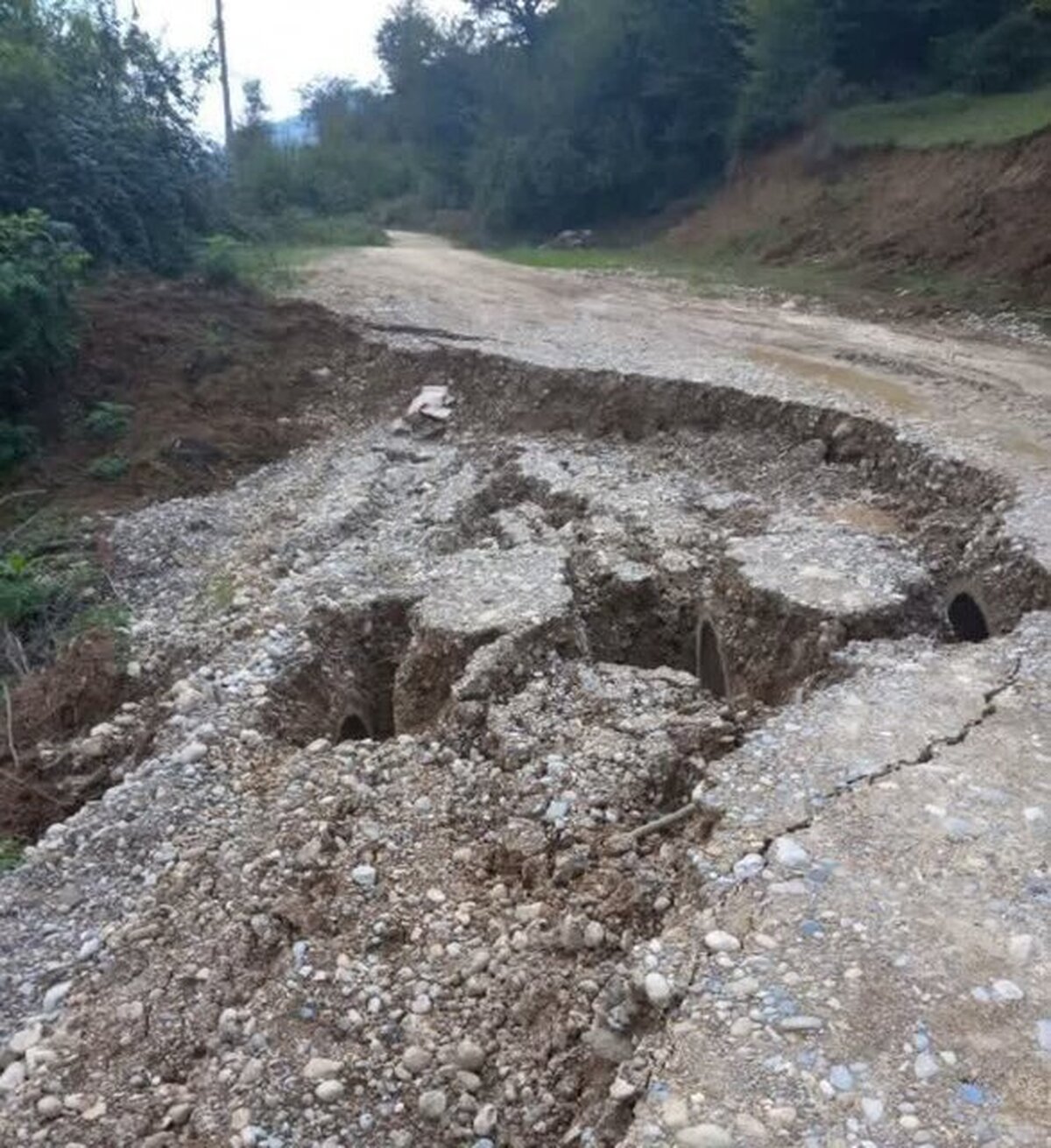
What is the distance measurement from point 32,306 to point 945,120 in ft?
57.6

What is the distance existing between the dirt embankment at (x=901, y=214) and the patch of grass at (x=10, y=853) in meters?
13.3

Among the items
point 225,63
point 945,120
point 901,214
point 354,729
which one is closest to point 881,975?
point 354,729

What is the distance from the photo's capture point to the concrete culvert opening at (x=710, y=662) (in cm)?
811

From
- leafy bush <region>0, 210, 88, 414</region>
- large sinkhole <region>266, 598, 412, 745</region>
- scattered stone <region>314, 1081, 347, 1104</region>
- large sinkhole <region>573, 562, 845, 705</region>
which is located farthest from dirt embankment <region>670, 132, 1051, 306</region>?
scattered stone <region>314, 1081, 347, 1104</region>

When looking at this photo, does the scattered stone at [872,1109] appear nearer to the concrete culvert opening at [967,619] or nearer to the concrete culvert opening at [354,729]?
the concrete culvert opening at [967,619]

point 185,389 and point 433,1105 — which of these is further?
point 185,389

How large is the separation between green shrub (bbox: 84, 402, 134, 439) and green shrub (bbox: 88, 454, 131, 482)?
2.04 feet

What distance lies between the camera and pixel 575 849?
554 cm

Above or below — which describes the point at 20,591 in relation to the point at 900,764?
below

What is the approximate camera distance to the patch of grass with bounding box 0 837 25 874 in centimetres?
643

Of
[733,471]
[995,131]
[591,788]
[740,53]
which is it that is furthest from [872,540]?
[740,53]

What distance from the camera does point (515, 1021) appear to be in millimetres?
4734

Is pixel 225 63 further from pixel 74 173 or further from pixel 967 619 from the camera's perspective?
pixel 967 619

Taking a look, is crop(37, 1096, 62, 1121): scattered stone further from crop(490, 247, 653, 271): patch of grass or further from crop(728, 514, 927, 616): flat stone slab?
crop(490, 247, 653, 271): patch of grass
